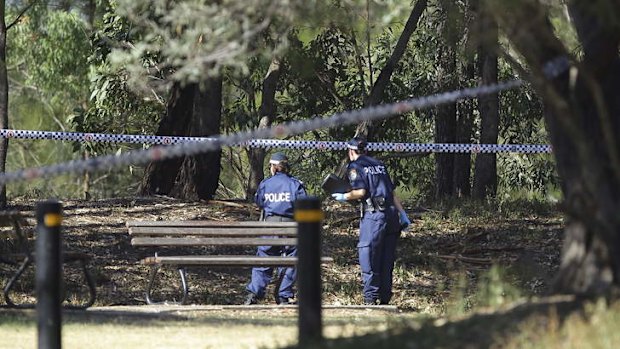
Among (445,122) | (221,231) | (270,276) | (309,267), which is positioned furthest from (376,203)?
(445,122)

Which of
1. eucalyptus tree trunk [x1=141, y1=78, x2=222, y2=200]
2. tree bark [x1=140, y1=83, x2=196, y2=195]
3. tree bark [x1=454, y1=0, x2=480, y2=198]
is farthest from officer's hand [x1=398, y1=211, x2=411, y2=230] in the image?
tree bark [x1=454, y1=0, x2=480, y2=198]

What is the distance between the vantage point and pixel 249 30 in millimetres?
7688

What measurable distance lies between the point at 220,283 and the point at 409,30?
6.03 metres

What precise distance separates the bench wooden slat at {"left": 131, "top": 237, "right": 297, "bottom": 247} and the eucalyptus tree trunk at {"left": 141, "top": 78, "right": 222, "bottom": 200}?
471 cm

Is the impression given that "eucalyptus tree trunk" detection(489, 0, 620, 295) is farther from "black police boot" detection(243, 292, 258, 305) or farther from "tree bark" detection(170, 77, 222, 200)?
"tree bark" detection(170, 77, 222, 200)

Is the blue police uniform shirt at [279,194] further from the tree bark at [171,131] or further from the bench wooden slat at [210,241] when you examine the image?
the tree bark at [171,131]

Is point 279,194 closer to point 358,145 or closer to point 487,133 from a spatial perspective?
point 358,145

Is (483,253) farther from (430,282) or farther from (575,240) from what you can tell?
(575,240)

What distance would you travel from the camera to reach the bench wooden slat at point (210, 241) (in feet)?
40.4

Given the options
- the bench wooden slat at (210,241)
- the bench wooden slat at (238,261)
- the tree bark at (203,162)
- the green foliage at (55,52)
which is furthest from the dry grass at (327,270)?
the green foliage at (55,52)

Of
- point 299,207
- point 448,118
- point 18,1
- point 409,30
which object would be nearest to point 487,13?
point 299,207

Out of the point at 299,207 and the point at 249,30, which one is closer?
the point at 299,207

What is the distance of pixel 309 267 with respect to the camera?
280 inches

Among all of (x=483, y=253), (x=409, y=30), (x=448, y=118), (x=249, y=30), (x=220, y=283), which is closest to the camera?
(x=249, y=30)
